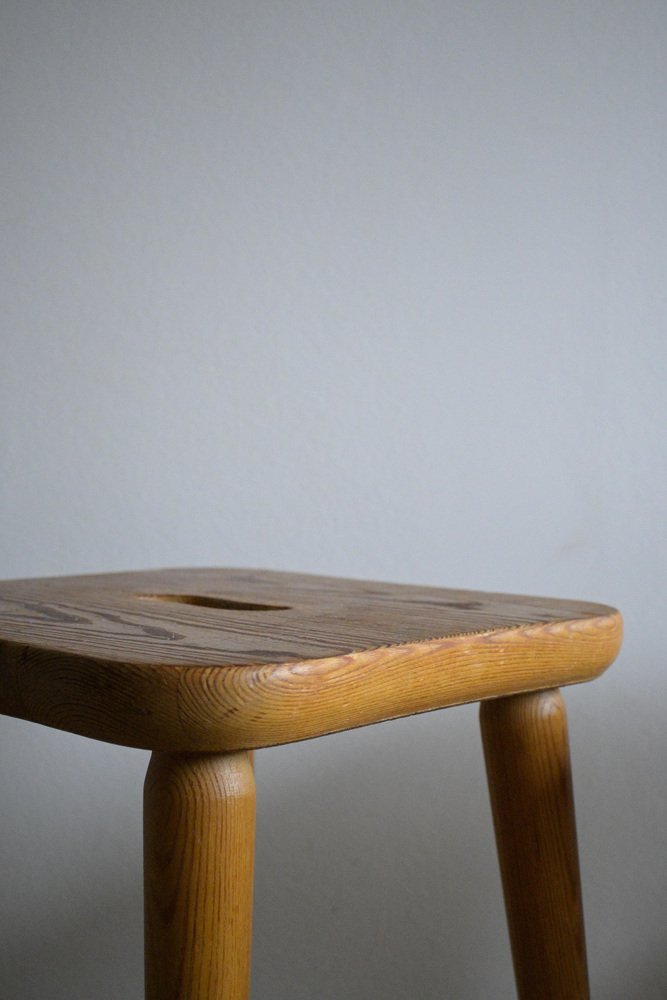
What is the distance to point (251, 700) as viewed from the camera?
382 mm

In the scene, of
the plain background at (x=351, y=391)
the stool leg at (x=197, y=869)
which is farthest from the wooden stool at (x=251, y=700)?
the plain background at (x=351, y=391)

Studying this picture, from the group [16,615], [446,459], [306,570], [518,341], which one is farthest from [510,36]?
[16,615]

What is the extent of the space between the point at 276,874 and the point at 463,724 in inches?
8.5

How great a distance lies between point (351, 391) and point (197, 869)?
2.00 ft

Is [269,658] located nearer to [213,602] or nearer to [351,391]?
[213,602]

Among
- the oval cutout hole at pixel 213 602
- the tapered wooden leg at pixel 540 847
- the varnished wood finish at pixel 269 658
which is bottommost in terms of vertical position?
the tapered wooden leg at pixel 540 847

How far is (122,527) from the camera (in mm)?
924

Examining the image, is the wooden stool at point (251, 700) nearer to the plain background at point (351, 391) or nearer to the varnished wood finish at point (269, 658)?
the varnished wood finish at point (269, 658)

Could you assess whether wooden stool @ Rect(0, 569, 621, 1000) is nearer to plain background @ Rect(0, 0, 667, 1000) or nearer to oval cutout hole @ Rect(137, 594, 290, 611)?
oval cutout hole @ Rect(137, 594, 290, 611)

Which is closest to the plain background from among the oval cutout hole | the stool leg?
the oval cutout hole

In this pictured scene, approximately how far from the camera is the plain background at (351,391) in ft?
2.96

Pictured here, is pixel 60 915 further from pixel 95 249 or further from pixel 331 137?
pixel 331 137

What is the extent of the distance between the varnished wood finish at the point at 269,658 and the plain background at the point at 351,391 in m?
0.32

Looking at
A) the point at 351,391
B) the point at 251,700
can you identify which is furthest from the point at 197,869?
the point at 351,391
